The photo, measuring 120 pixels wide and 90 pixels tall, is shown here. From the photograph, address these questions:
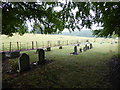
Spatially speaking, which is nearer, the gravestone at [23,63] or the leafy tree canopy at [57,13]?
the leafy tree canopy at [57,13]

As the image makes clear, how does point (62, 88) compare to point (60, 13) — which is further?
point (60, 13)

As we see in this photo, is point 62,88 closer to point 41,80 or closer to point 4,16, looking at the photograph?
point 41,80

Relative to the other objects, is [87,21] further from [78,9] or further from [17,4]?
[17,4]

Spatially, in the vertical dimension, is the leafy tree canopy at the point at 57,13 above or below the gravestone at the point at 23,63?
above

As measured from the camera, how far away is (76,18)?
252 inches

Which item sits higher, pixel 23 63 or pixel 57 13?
pixel 57 13

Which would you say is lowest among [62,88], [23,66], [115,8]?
[62,88]

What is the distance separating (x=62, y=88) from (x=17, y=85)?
222 cm

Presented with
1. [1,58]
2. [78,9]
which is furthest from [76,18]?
[1,58]

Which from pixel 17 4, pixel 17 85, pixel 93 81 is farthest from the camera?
pixel 17 4

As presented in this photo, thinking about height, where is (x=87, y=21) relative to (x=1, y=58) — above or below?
above

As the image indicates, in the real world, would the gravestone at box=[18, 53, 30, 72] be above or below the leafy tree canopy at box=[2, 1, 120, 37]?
below

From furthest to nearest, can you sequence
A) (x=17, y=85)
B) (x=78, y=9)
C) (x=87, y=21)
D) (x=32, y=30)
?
(x=32, y=30) → (x=87, y=21) → (x=78, y=9) → (x=17, y=85)

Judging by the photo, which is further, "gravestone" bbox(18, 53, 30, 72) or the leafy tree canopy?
"gravestone" bbox(18, 53, 30, 72)
